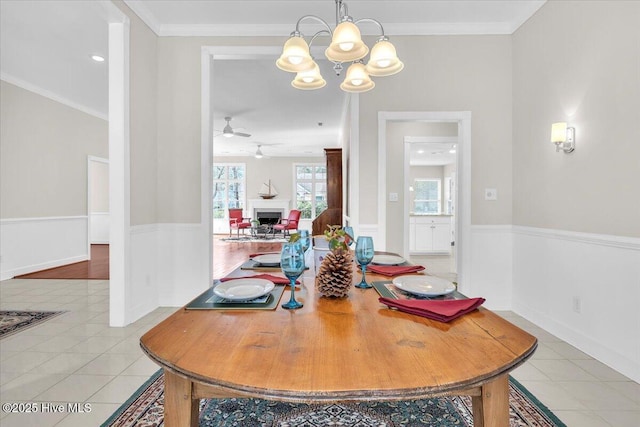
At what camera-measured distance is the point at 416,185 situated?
491 inches

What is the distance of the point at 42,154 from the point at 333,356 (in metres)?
6.26

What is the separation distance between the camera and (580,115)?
7.88ft

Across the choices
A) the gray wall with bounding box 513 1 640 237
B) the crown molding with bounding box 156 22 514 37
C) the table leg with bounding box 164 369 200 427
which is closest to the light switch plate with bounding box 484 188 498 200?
the gray wall with bounding box 513 1 640 237

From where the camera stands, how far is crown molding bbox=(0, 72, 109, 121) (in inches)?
180

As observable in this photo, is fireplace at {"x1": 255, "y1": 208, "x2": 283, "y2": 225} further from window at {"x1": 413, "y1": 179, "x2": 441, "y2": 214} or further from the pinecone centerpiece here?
the pinecone centerpiece

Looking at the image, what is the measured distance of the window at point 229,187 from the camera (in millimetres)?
11570

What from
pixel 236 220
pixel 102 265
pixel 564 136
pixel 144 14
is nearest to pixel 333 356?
pixel 564 136

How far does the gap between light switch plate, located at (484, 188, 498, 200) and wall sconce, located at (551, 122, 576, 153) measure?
0.81 meters

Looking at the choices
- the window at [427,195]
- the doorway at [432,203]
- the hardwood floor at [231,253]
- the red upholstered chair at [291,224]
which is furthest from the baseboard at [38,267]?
the window at [427,195]

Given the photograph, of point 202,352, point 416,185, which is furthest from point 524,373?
point 416,185

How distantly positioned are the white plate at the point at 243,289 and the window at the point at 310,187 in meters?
10.4

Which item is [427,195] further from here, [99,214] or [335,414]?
[335,414]

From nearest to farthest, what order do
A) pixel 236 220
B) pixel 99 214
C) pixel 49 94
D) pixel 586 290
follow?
pixel 586 290 < pixel 49 94 < pixel 99 214 < pixel 236 220

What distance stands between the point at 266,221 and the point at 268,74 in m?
7.36
